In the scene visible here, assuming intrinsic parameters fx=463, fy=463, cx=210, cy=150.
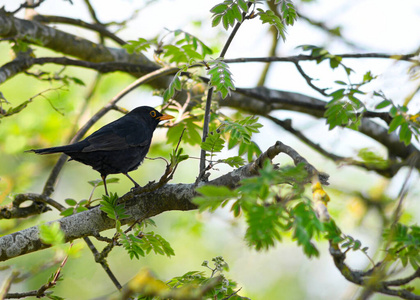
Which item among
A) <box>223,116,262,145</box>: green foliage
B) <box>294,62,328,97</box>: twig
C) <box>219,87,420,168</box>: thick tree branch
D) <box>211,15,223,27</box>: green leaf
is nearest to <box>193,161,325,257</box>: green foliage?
<box>223,116,262,145</box>: green foliage

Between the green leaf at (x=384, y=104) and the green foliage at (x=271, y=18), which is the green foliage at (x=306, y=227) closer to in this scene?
A: the green foliage at (x=271, y=18)

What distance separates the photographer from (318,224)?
182cm

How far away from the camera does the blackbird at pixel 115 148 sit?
4562mm

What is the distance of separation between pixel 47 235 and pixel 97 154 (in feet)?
8.54

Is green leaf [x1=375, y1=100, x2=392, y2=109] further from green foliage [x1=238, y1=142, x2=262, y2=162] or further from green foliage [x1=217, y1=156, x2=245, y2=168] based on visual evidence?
green foliage [x1=217, y1=156, x2=245, y2=168]

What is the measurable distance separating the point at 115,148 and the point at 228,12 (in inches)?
86.0

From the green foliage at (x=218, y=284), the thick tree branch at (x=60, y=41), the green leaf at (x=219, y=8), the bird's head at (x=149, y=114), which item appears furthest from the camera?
the bird's head at (x=149, y=114)

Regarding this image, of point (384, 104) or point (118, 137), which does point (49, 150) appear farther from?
point (384, 104)

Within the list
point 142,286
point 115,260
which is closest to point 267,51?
point 115,260

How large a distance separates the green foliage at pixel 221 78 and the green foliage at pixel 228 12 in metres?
0.30

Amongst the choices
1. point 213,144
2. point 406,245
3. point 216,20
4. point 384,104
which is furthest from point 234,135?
point 384,104

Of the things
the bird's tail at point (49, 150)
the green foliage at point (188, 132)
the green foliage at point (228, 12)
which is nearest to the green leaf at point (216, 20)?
the green foliage at point (228, 12)

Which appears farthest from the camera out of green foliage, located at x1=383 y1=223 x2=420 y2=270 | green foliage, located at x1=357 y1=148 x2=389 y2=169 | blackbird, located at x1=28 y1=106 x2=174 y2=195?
green foliage, located at x1=357 y1=148 x2=389 y2=169

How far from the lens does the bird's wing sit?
4.64m
